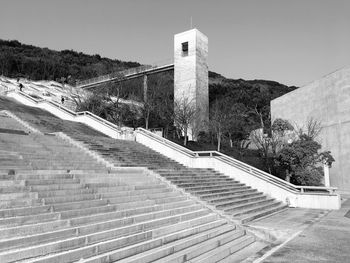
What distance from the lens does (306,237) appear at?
26.0ft

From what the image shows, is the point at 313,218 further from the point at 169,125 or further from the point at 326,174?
the point at 169,125

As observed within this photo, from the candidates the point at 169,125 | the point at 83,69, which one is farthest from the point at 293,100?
the point at 83,69

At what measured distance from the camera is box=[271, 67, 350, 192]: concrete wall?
76.7 feet

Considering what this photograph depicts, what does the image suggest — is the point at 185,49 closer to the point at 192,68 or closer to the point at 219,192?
the point at 192,68

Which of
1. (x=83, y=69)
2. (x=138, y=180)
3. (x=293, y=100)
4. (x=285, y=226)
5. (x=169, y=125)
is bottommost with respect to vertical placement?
(x=285, y=226)

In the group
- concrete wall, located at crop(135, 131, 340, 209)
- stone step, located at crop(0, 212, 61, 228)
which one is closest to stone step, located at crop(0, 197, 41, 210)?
stone step, located at crop(0, 212, 61, 228)

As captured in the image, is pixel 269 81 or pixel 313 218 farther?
pixel 269 81

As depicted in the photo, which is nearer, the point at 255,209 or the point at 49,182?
the point at 49,182

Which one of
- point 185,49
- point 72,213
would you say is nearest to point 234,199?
point 72,213

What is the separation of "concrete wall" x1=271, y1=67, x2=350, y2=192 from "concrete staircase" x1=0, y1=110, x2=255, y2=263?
18.2 metres

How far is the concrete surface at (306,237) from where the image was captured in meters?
6.28

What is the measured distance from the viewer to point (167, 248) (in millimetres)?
6098

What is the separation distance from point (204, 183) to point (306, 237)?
496cm

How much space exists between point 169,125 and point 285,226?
1976 centimetres
